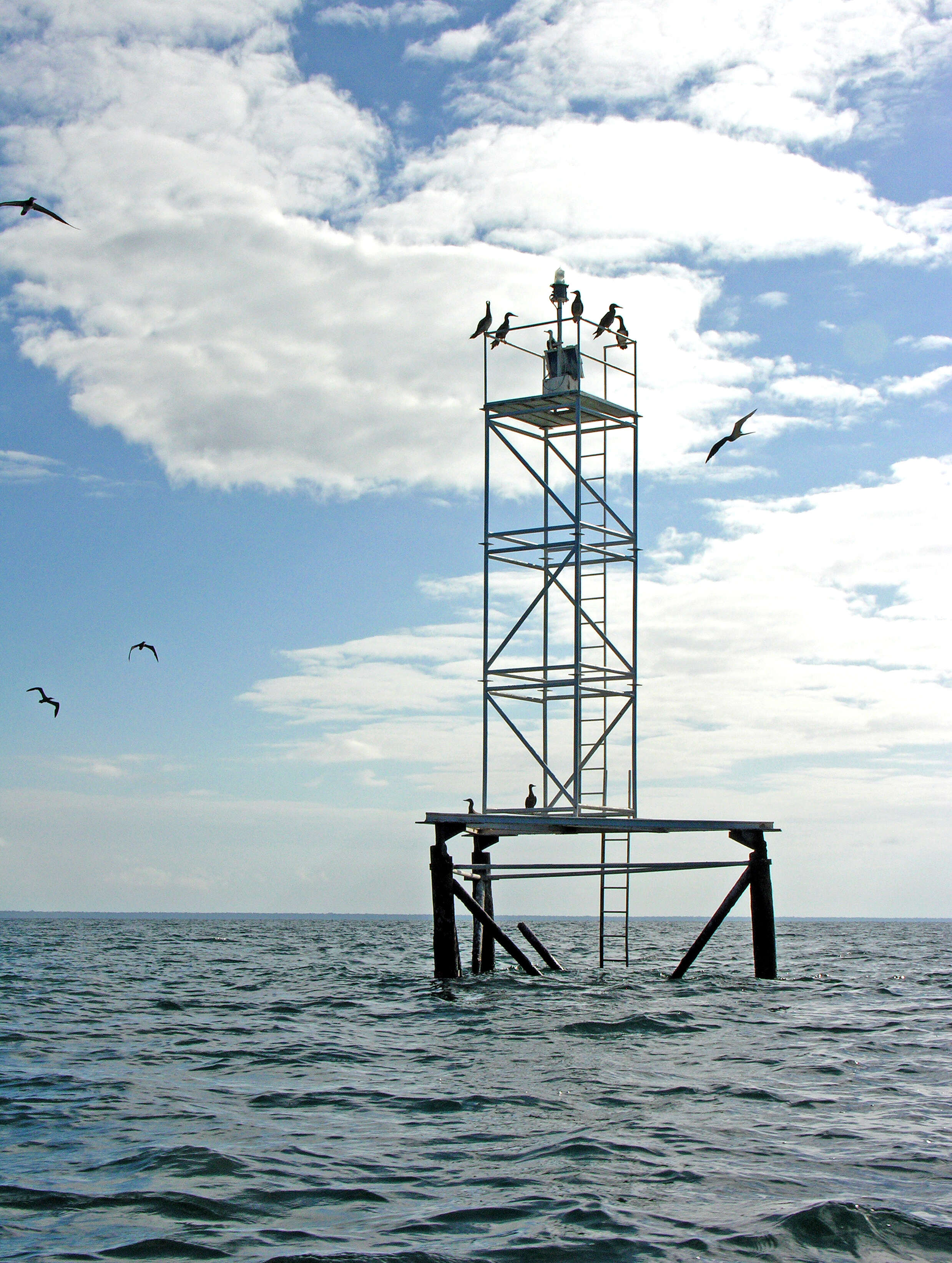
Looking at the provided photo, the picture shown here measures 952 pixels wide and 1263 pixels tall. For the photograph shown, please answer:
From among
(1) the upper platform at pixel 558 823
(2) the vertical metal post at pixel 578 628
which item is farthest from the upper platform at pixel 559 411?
(1) the upper platform at pixel 558 823

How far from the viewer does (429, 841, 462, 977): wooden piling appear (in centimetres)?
2583

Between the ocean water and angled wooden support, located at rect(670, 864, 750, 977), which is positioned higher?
angled wooden support, located at rect(670, 864, 750, 977)

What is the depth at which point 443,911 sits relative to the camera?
2584 centimetres

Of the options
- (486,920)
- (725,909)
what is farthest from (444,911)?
(725,909)

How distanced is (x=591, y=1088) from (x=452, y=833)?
10.2 metres

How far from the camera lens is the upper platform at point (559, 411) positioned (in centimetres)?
2705

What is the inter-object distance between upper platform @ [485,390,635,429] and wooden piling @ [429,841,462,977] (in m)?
9.47

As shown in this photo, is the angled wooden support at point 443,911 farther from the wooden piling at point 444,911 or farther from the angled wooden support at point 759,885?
the angled wooden support at point 759,885

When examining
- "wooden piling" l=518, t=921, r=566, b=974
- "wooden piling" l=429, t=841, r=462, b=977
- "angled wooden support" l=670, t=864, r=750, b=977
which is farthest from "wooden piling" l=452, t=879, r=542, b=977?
"angled wooden support" l=670, t=864, r=750, b=977

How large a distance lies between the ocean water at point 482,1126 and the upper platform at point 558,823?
11.2 ft

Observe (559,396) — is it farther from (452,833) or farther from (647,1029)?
(647,1029)

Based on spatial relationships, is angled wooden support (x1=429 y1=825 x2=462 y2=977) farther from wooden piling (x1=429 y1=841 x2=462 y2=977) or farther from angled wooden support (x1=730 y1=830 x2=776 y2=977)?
angled wooden support (x1=730 y1=830 x2=776 y2=977)

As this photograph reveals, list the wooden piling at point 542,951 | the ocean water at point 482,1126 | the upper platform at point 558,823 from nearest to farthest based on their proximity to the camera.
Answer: the ocean water at point 482,1126 → the upper platform at point 558,823 → the wooden piling at point 542,951

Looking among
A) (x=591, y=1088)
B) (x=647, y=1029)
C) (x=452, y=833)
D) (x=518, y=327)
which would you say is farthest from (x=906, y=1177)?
(x=518, y=327)
